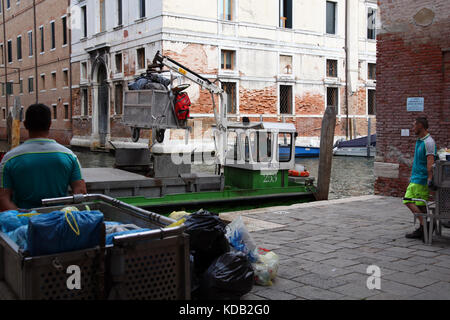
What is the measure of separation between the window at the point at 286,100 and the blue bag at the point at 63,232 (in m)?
26.6

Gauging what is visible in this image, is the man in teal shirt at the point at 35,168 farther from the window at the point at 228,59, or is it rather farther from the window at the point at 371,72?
the window at the point at 371,72

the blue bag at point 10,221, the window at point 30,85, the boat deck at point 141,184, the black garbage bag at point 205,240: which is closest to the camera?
the blue bag at point 10,221

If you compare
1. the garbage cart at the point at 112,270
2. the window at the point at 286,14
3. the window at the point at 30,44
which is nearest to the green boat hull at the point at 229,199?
the garbage cart at the point at 112,270

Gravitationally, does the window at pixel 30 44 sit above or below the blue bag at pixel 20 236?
above

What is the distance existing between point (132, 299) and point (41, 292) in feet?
1.76

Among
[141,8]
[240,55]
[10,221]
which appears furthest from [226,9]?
[10,221]

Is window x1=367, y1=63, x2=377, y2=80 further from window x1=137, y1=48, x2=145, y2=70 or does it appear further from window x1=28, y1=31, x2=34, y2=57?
window x1=28, y1=31, x2=34, y2=57

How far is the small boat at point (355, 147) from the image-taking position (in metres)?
28.8

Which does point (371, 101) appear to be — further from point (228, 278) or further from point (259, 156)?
point (228, 278)

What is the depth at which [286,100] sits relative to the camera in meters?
29.4

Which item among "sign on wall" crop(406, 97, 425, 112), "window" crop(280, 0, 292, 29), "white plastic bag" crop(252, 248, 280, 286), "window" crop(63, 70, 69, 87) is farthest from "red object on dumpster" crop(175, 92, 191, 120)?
"window" crop(63, 70, 69, 87)

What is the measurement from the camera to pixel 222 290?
422cm

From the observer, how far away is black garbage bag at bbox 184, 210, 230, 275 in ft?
14.5
